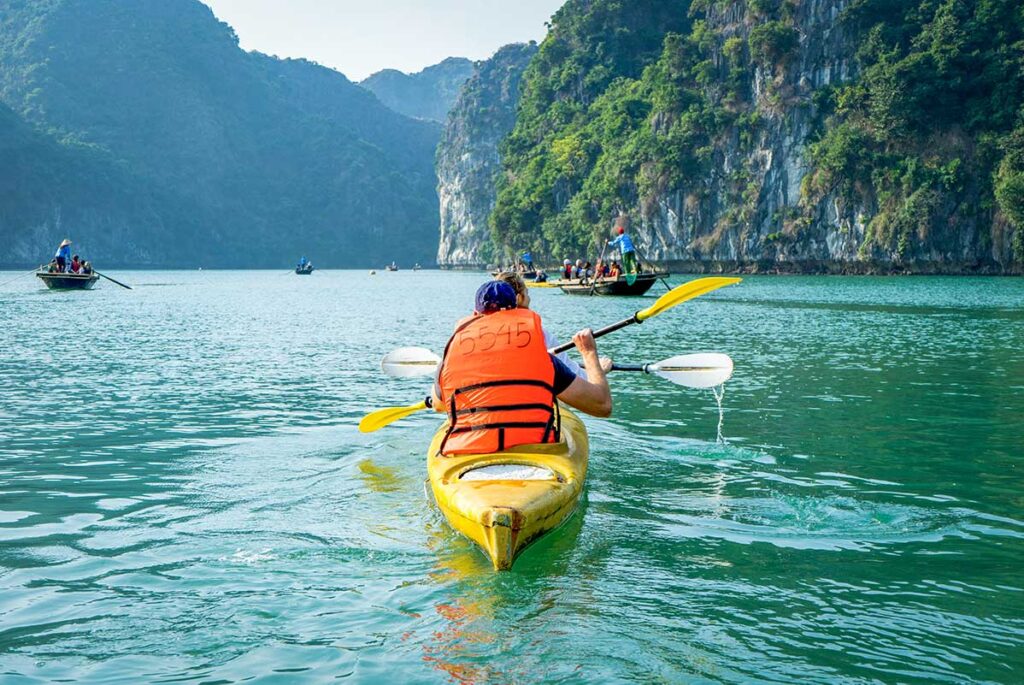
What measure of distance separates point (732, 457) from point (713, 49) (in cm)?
8328

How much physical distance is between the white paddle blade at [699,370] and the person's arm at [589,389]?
2.05 meters

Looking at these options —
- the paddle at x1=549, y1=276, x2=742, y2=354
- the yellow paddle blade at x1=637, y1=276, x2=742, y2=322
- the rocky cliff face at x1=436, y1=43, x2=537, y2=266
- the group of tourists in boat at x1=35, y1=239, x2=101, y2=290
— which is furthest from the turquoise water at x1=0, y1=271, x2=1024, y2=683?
the rocky cliff face at x1=436, y1=43, x2=537, y2=266

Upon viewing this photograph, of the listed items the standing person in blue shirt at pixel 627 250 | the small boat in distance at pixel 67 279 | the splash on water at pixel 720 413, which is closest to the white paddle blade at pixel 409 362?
the splash on water at pixel 720 413

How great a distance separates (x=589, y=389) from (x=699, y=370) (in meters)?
2.64

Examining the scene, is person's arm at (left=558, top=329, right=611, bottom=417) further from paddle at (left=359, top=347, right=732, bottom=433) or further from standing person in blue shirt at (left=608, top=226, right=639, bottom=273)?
standing person in blue shirt at (left=608, top=226, right=639, bottom=273)

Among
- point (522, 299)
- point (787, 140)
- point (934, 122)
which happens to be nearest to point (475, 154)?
point (787, 140)

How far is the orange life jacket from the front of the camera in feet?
19.6

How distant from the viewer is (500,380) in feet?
19.7

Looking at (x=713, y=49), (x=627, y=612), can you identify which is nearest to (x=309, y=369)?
(x=627, y=612)

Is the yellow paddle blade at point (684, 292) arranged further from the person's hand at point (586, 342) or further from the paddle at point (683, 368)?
the person's hand at point (586, 342)

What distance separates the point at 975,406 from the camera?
1161 centimetres

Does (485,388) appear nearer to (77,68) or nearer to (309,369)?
(309,369)

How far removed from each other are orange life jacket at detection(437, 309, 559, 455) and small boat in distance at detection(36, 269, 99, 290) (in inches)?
1625

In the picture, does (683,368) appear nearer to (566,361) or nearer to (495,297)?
(566,361)
